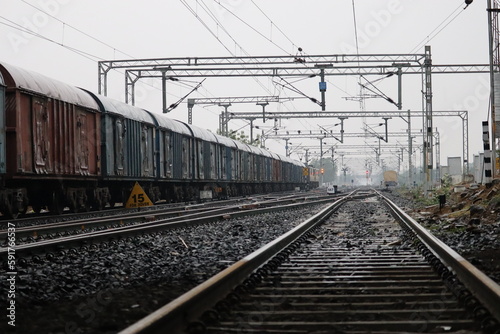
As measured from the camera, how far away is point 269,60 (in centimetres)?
2914

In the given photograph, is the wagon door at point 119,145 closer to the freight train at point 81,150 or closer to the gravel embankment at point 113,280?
the freight train at point 81,150

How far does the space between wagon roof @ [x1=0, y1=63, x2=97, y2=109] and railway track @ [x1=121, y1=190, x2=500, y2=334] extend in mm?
7394

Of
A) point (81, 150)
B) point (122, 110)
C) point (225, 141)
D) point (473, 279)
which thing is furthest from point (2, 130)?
point (225, 141)

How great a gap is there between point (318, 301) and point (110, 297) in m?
1.65

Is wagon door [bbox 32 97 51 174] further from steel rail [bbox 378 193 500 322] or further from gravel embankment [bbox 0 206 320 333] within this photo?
steel rail [bbox 378 193 500 322]

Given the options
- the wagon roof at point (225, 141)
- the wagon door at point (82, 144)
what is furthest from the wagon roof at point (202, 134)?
the wagon door at point (82, 144)

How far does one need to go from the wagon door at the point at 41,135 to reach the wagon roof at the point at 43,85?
303 mm

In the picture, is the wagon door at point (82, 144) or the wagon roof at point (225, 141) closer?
the wagon door at point (82, 144)

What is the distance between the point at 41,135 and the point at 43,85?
1203 mm

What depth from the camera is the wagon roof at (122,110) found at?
17428mm

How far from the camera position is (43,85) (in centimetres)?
1391

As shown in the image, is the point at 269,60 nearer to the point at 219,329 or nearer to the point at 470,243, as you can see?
the point at 470,243

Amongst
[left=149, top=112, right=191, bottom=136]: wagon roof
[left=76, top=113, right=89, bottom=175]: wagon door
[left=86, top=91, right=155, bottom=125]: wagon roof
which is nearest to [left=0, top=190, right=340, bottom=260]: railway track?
[left=76, top=113, right=89, bottom=175]: wagon door

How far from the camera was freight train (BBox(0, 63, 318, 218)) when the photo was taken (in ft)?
41.2
